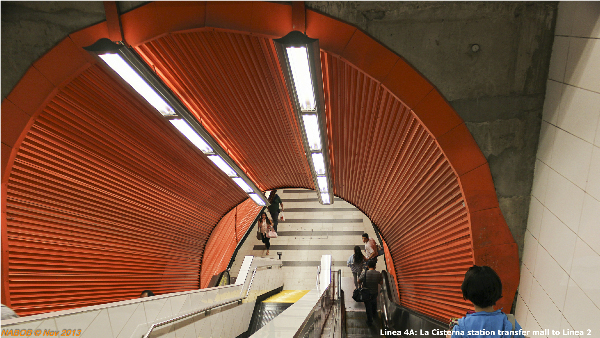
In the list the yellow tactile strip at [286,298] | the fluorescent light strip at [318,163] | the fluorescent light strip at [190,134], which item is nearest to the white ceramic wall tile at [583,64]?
the fluorescent light strip at [318,163]

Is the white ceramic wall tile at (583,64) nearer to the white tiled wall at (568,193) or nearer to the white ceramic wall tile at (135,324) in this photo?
the white tiled wall at (568,193)

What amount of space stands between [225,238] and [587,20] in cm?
1148

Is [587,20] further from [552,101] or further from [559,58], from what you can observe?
[552,101]

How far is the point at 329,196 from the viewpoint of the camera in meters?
9.31

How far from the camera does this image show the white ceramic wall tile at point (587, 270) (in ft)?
8.54

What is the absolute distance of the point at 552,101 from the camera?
10.8 feet

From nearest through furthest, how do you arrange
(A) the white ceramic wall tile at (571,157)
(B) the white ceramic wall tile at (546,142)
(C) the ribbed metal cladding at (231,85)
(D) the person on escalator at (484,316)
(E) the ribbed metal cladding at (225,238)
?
(D) the person on escalator at (484,316) < (A) the white ceramic wall tile at (571,157) < (B) the white ceramic wall tile at (546,142) < (C) the ribbed metal cladding at (231,85) < (E) the ribbed metal cladding at (225,238)

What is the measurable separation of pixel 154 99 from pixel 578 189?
4.04 m

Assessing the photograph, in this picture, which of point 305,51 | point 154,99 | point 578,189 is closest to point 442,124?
point 578,189

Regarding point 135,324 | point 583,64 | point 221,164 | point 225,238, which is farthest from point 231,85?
point 225,238

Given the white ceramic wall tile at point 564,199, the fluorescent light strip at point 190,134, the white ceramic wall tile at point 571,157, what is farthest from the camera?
the fluorescent light strip at point 190,134

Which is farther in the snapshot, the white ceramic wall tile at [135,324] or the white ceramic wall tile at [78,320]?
the white ceramic wall tile at [135,324]

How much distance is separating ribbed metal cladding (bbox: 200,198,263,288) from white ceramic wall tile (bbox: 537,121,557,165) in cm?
921

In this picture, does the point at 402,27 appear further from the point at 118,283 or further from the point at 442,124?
the point at 118,283
